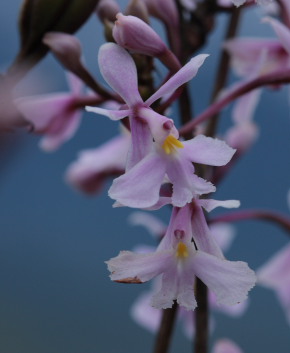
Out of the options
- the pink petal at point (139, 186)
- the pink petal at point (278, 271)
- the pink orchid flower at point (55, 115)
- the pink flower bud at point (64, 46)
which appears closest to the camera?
the pink petal at point (139, 186)

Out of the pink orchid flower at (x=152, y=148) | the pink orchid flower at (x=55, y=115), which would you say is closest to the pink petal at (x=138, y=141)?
the pink orchid flower at (x=152, y=148)

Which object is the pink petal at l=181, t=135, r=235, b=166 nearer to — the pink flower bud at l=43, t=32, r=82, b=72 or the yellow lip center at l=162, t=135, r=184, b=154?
the yellow lip center at l=162, t=135, r=184, b=154

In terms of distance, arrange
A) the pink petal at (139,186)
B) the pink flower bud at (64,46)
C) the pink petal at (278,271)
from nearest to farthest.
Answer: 1. the pink petal at (139,186)
2. the pink flower bud at (64,46)
3. the pink petal at (278,271)

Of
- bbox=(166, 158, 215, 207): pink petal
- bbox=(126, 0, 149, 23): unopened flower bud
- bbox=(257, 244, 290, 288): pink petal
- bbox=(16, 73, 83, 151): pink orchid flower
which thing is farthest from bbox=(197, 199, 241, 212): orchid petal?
bbox=(257, 244, 290, 288): pink petal

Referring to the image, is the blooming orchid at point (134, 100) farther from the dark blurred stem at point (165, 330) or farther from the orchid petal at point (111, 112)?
the dark blurred stem at point (165, 330)

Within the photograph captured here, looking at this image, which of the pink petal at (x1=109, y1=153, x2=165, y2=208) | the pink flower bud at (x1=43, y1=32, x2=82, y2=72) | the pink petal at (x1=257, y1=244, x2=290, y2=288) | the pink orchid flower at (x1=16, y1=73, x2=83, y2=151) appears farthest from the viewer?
the pink petal at (x1=257, y1=244, x2=290, y2=288)

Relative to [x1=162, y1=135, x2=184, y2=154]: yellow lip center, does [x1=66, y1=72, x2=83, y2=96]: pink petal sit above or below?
below
